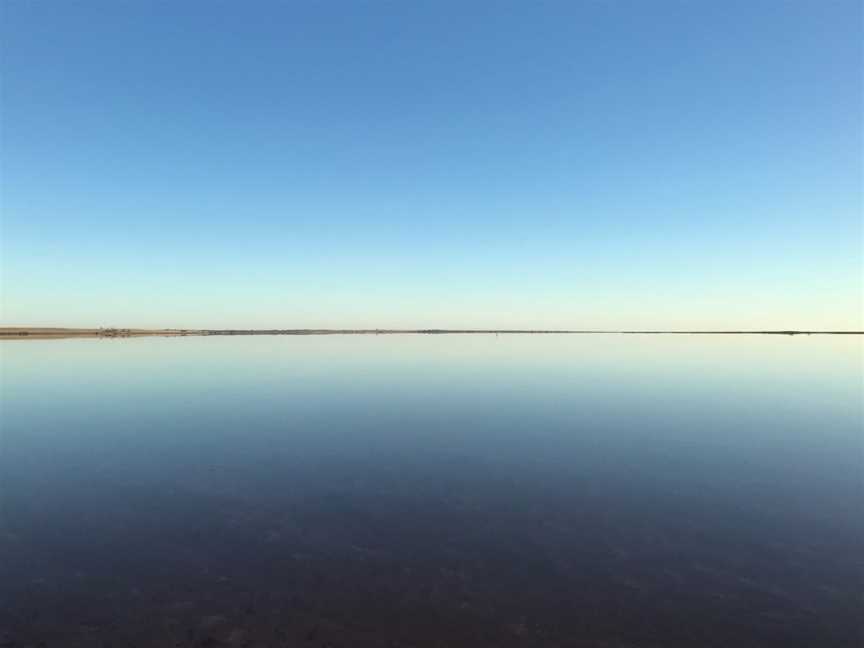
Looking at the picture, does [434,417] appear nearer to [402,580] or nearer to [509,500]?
[509,500]

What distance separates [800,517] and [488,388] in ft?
90.7

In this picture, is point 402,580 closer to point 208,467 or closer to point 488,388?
point 208,467

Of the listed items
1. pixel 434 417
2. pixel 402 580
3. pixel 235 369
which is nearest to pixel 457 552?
pixel 402 580

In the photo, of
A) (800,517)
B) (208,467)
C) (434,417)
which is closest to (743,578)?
(800,517)

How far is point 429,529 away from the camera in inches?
520

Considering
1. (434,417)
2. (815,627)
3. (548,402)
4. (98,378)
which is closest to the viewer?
(815,627)

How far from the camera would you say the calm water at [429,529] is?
924cm

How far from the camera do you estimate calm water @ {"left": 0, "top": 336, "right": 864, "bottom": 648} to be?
30.3 feet

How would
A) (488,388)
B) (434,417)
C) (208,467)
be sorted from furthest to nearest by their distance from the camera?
(488,388)
(434,417)
(208,467)

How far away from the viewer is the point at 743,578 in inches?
428

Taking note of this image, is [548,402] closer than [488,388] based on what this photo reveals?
Yes

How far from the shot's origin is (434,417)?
1128 inches

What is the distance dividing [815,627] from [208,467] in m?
18.3

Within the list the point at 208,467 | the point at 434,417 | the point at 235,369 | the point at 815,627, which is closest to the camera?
the point at 815,627
